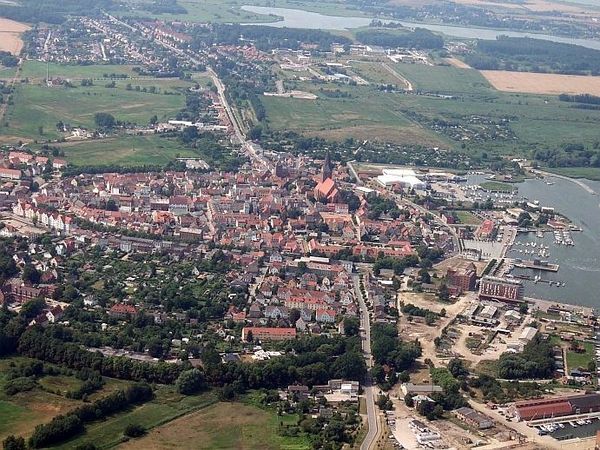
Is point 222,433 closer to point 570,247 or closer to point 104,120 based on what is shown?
point 570,247

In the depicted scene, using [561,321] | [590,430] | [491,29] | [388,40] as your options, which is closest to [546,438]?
[590,430]

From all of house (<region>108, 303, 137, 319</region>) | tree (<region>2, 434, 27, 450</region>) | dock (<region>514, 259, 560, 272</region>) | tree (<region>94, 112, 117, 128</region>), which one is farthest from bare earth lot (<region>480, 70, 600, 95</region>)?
tree (<region>2, 434, 27, 450</region>)

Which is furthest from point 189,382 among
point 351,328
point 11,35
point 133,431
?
point 11,35

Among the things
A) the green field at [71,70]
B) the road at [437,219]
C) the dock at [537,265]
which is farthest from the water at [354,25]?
the dock at [537,265]

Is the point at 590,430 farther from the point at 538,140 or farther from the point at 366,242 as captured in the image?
the point at 538,140

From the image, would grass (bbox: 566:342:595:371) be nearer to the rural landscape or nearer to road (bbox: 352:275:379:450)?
the rural landscape
